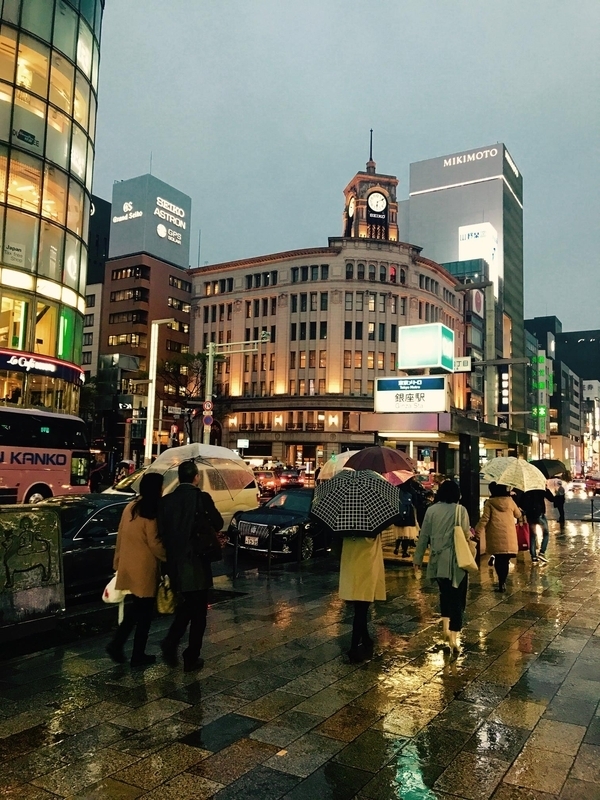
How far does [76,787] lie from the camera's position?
3840 mm

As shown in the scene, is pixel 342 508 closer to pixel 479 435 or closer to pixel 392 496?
pixel 392 496

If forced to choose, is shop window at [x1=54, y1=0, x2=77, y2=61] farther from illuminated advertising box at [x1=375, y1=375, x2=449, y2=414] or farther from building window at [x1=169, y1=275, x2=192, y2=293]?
building window at [x1=169, y1=275, x2=192, y2=293]

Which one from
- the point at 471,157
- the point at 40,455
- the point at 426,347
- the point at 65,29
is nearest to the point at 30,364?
the point at 40,455

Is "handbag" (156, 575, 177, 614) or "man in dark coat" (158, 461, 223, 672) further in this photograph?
"handbag" (156, 575, 177, 614)

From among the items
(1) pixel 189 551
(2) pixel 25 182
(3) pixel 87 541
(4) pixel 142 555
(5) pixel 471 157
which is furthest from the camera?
(5) pixel 471 157

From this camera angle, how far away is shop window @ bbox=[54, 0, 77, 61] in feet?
115

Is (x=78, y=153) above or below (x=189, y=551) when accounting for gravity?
above

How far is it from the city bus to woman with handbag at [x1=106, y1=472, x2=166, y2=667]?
15281mm

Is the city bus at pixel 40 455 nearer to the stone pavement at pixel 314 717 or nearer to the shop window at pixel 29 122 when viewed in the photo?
the stone pavement at pixel 314 717

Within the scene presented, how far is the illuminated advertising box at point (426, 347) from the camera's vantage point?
837 inches

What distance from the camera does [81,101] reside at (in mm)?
37500

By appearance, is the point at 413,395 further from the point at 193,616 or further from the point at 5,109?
the point at 5,109

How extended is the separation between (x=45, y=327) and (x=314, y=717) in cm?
3341

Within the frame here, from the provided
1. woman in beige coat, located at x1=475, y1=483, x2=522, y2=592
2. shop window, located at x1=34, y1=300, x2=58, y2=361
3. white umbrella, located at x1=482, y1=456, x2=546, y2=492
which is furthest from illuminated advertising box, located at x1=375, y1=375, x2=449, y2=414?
shop window, located at x1=34, y1=300, x2=58, y2=361
